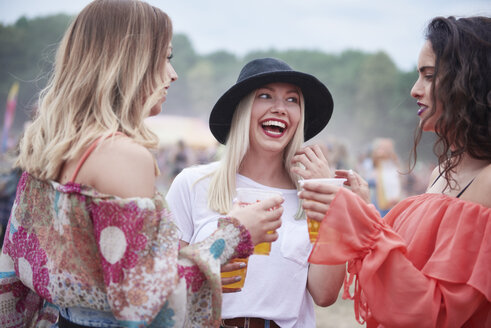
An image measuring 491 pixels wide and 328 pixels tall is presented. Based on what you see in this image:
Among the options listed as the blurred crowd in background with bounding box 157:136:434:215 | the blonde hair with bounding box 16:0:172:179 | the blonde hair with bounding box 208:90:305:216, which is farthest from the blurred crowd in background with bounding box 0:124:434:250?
the blonde hair with bounding box 208:90:305:216

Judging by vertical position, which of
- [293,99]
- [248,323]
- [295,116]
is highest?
[293,99]

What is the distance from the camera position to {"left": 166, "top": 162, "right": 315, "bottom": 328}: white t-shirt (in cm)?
235

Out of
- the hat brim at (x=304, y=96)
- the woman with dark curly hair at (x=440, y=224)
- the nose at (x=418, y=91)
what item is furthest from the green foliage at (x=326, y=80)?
the woman with dark curly hair at (x=440, y=224)

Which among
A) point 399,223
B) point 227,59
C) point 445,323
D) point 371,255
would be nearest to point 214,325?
point 371,255

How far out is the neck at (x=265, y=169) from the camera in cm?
282

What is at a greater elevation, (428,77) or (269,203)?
(428,77)


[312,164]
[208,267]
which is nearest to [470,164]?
[312,164]

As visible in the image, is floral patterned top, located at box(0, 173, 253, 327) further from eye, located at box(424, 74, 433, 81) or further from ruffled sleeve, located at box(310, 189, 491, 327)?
eye, located at box(424, 74, 433, 81)

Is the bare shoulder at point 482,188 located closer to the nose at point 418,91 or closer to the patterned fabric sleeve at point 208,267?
the nose at point 418,91

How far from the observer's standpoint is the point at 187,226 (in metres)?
2.62

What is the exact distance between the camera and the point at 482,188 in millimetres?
1821

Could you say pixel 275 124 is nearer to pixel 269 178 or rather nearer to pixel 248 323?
pixel 269 178

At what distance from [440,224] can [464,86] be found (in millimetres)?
631

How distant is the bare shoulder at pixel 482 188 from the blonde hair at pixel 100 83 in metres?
1.40
